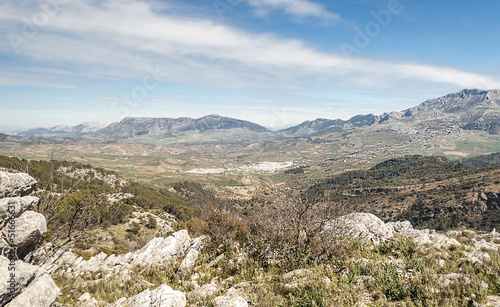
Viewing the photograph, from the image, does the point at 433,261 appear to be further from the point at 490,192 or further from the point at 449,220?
the point at 490,192

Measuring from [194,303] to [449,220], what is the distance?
130 meters

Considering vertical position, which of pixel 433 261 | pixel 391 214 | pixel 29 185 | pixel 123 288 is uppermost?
pixel 29 185

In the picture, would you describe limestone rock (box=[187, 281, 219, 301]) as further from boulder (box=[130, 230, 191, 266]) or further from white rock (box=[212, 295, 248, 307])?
boulder (box=[130, 230, 191, 266])

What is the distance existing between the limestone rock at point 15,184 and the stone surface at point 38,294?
123 inches

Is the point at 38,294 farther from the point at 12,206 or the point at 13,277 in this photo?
the point at 12,206

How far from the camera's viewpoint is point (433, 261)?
8914mm

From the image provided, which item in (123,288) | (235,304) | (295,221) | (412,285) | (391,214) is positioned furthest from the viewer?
(391,214)

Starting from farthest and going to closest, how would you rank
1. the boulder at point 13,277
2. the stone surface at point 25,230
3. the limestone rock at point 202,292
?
the limestone rock at point 202,292 < the stone surface at point 25,230 < the boulder at point 13,277

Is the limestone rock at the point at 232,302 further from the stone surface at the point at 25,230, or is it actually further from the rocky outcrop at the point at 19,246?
the stone surface at the point at 25,230

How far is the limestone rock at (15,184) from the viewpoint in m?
7.46

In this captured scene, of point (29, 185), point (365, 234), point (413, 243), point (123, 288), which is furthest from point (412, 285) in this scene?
point (29, 185)

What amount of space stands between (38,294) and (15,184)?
390cm

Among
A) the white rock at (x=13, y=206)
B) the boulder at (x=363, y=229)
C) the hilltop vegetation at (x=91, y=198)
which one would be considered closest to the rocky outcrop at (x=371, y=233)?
the boulder at (x=363, y=229)

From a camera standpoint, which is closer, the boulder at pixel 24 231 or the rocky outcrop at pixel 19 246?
the rocky outcrop at pixel 19 246
